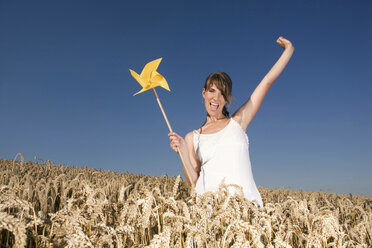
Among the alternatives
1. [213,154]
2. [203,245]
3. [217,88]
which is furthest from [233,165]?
[203,245]

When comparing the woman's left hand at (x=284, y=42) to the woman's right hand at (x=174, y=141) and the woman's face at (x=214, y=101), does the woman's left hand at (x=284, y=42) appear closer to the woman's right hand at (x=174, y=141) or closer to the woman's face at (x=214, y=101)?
the woman's face at (x=214, y=101)

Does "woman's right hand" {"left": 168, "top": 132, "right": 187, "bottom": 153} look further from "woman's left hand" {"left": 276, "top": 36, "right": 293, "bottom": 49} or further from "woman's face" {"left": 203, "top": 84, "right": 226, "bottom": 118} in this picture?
"woman's left hand" {"left": 276, "top": 36, "right": 293, "bottom": 49}

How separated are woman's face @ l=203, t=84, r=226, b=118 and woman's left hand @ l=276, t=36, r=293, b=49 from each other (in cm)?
137

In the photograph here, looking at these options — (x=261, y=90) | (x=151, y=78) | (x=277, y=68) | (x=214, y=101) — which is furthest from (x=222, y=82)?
(x=151, y=78)

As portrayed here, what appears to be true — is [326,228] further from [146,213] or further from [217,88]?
[217,88]

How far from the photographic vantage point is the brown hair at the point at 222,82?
468 centimetres

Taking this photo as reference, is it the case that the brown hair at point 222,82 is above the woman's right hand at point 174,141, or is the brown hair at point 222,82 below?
above

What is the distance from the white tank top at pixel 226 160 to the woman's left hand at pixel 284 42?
5.06 ft

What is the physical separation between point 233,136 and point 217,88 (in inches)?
33.4

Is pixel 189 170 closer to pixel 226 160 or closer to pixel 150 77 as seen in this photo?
pixel 226 160

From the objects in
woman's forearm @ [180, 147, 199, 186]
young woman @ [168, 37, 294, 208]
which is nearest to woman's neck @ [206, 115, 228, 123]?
young woman @ [168, 37, 294, 208]

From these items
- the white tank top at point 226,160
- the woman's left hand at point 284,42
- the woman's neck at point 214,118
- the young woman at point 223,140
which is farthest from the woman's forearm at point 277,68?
the woman's neck at point 214,118

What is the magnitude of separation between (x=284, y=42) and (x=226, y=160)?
223 centimetres

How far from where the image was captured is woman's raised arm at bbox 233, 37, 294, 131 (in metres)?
4.62
